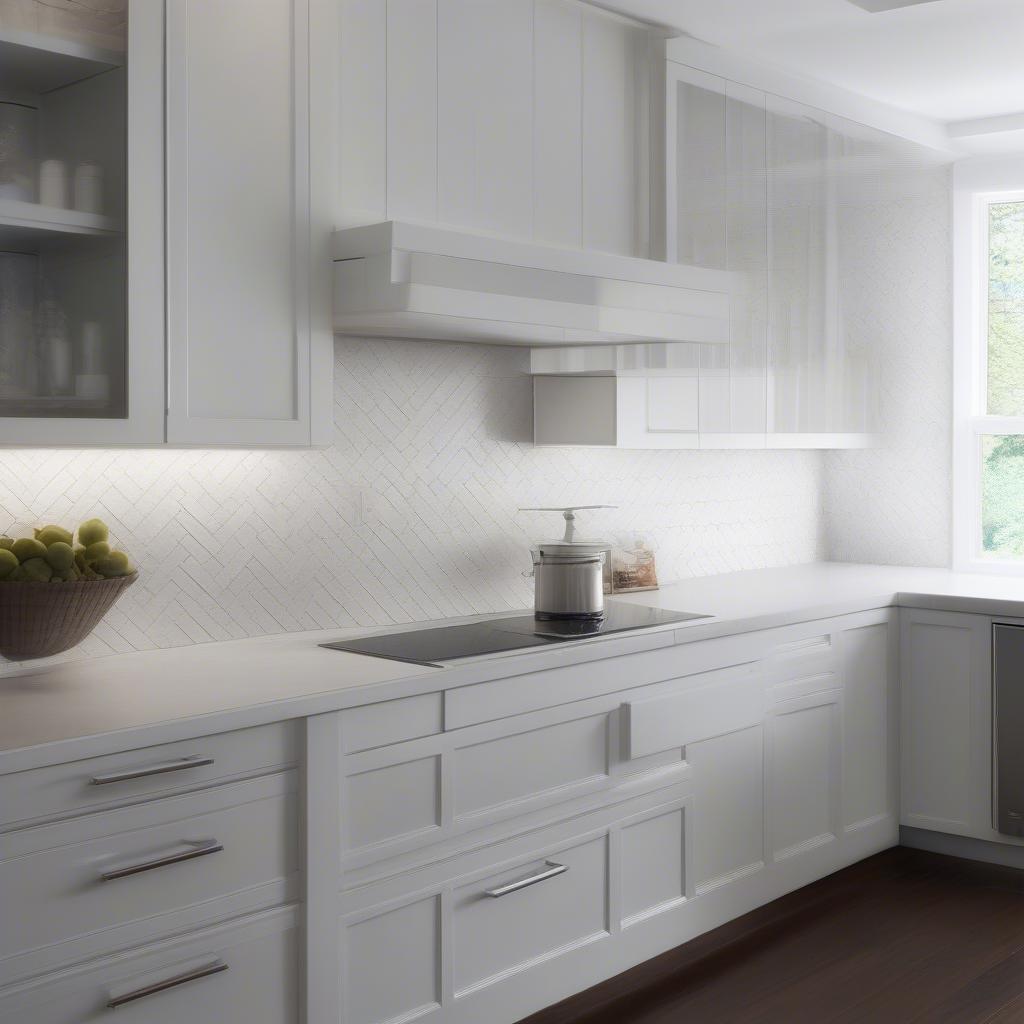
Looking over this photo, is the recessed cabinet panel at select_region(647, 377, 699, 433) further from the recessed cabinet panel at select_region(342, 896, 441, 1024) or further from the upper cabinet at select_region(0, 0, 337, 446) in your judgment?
the recessed cabinet panel at select_region(342, 896, 441, 1024)

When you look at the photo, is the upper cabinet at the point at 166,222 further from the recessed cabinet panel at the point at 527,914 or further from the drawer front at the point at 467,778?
the recessed cabinet panel at the point at 527,914

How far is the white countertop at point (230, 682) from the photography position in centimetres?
195

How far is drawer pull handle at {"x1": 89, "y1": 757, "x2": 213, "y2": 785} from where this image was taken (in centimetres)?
192

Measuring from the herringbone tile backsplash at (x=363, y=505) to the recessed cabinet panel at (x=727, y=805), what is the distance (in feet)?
2.27

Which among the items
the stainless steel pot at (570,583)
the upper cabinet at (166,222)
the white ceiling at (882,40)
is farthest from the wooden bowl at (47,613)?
the white ceiling at (882,40)

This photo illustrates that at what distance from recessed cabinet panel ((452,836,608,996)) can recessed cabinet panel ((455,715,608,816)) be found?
162 millimetres

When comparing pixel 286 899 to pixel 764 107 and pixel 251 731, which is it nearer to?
pixel 251 731

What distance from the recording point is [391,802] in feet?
7.82

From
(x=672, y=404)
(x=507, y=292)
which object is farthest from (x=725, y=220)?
(x=507, y=292)

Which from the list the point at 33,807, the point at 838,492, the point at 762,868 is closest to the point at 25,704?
the point at 33,807

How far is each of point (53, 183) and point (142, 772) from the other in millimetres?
1031

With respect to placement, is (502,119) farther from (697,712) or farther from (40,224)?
(697,712)

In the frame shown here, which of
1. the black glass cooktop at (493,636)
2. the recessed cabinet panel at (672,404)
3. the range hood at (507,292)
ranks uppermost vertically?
the range hood at (507,292)

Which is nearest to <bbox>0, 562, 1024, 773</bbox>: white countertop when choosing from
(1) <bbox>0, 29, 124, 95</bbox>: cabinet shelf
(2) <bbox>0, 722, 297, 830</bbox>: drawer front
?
(2) <bbox>0, 722, 297, 830</bbox>: drawer front
